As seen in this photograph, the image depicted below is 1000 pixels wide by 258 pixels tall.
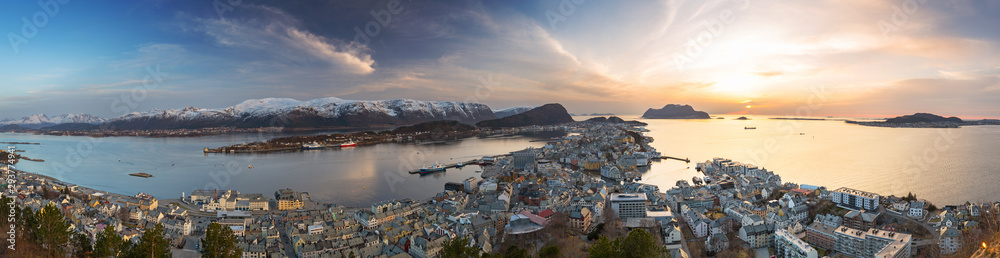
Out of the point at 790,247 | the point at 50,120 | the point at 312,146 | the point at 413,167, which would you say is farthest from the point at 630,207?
the point at 50,120

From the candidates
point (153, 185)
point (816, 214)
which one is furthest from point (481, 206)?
point (153, 185)

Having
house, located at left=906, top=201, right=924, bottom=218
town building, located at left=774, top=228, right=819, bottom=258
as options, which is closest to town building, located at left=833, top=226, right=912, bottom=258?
town building, located at left=774, top=228, right=819, bottom=258

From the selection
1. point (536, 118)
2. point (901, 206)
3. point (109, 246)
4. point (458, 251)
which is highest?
point (536, 118)

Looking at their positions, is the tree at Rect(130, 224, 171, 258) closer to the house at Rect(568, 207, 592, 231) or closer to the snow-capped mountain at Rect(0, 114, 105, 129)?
the house at Rect(568, 207, 592, 231)

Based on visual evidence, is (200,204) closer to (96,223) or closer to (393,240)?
(96,223)

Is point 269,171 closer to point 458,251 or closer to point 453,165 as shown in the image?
point 453,165

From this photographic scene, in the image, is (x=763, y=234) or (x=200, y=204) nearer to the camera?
(x=763, y=234)
